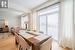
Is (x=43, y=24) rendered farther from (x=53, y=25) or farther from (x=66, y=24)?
(x=66, y=24)

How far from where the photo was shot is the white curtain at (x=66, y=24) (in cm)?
329

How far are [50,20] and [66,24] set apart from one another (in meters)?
2.04

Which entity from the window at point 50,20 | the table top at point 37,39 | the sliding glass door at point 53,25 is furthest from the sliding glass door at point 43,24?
the table top at point 37,39

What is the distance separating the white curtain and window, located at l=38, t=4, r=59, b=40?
949 millimetres

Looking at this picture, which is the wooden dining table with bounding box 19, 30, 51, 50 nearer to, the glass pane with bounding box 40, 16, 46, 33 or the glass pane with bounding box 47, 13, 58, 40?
the glass pane with bounding box 47, 13, 58, 40

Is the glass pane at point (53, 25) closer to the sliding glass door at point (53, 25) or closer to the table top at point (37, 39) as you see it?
the sliding glass door at point (53, 25)

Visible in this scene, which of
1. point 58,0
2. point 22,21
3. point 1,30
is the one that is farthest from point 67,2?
point 1,30

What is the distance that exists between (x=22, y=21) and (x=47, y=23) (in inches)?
147

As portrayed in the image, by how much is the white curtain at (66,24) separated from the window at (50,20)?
3.11ft

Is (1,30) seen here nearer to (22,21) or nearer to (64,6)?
A: (22,21)

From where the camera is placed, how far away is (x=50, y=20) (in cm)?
553

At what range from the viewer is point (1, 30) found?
9.40 m

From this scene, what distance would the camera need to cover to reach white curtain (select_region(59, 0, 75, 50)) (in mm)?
3295

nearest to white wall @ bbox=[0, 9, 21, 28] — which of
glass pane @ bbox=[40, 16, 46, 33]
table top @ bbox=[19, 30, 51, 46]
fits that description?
glass pane @ bbox=[40, 16, 46, 33]
